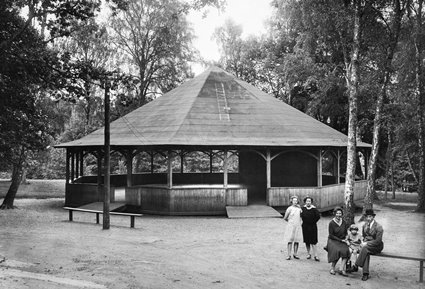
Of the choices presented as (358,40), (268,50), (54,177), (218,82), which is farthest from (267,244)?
(54,177)

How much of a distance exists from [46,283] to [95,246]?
431cm

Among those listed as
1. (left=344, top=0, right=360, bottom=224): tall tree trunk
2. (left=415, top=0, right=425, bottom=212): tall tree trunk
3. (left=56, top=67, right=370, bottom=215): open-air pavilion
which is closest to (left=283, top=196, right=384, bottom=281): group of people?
(left=344, top=0, right=360, bottom=224): tall tree trunk

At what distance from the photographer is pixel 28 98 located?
15938 millimetres

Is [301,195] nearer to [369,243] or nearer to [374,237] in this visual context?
[374,237]

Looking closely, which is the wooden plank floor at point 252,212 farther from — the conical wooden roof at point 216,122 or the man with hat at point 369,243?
the man with hat at point 369,243

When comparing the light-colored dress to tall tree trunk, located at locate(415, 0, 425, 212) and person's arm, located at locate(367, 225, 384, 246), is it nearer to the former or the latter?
person's arm, located at locate(367, 225, 384, 246)

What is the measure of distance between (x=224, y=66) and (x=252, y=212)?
1184 inches

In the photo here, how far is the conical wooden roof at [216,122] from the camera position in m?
20.4

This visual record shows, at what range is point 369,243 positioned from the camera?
30.4 ft

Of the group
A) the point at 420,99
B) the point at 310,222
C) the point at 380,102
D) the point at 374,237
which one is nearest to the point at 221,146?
the point at 380,102

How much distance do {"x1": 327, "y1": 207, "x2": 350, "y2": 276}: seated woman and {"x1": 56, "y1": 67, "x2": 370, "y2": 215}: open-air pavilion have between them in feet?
33.9

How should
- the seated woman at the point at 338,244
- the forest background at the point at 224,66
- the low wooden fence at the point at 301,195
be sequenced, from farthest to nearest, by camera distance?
the low wooden fence at the point at 301,195, the forest background at the point at 224,66, the seated woman at the point at 338,244

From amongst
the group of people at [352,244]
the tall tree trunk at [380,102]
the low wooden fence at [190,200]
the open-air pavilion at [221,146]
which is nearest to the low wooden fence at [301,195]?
the open-air pavilion at [221,146]

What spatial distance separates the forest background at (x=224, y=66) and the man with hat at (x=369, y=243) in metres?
6.38
